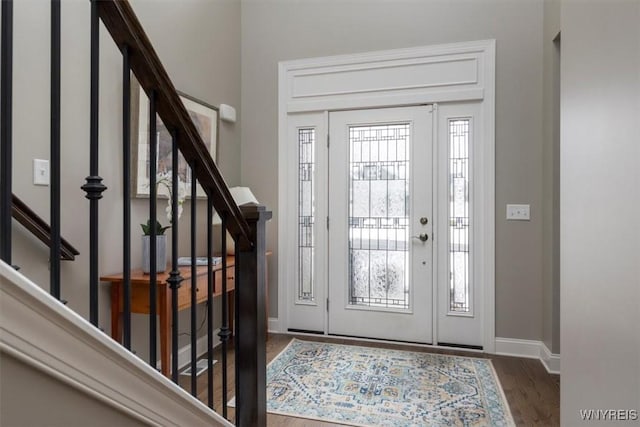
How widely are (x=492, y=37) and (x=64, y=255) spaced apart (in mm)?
3319

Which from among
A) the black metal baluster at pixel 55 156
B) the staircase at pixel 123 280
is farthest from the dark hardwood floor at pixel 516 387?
the black metal baluster at pixel 55 156

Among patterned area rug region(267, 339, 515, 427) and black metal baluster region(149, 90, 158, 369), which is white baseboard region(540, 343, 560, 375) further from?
black metal baluster region(149, 90, 158, 369)

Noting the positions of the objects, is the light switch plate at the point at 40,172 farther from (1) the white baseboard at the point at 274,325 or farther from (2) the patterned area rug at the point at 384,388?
(1) the white baseboard at the point at 274,325

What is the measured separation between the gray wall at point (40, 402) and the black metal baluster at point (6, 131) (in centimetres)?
17

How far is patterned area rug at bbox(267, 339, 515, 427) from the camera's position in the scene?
221cm

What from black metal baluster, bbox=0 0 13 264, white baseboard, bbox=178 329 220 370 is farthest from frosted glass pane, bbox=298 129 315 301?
black metal baluster, bbox=0 0 13 264

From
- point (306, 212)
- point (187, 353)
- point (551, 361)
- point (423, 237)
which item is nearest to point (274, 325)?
point (187, 353)

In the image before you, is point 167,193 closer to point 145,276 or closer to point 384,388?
point 145,276

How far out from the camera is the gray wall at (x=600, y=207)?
2.23 feet

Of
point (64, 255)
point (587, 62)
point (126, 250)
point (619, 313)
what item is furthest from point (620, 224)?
point (64, 255)

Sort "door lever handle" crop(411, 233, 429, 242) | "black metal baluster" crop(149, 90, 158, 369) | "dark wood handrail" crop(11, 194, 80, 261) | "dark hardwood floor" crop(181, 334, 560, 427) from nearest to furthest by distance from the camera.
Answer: "black metal baluster" crop(149, 90, 158, 369), "dark wood handrail" crop(11, 194, 80, 261), "dark hardwood floor" crop(181, 334, 560, 427), "door lever handle" crop(411, 233, 429, 242)

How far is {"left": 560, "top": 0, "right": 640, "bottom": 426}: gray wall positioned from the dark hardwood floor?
139 cm

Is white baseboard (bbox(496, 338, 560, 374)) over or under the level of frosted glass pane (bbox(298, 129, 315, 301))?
under

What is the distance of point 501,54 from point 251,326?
2.93 meters
